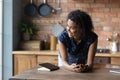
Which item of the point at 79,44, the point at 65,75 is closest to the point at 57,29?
the point at 79,44

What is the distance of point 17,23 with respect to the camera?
4.32 metres

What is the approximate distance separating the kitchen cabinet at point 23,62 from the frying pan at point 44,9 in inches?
32.9

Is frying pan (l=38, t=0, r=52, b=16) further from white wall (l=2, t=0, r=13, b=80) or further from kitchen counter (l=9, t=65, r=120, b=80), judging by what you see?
kitchen counter (l=9, t=65, r=120, b=80)

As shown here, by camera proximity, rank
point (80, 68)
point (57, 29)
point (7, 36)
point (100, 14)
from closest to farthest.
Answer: point (80, 68) < point (7, 36) < point (100, 14) < point (57, 29)

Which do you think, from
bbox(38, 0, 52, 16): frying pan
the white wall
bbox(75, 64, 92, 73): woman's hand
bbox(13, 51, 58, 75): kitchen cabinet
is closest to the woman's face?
bbox(75, 64, 92, 73): woman's hand

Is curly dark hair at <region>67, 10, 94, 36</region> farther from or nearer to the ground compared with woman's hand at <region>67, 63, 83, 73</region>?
farther from the ground

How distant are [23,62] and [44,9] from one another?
3.24 ft

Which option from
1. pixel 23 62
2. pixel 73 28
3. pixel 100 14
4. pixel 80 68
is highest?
pixel 100 14

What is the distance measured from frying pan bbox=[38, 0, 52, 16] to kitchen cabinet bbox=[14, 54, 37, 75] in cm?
84

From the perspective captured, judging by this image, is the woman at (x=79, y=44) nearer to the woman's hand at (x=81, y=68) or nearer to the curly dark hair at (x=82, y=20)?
the curly dark hair at (x=82, y=20)

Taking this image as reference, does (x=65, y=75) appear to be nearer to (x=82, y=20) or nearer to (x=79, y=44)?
(x=79, y=44)

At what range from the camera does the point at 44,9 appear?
4.45 metres

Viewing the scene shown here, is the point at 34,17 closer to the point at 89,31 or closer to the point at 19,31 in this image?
the point at 19,31

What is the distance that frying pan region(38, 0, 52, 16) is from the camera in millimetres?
4434
